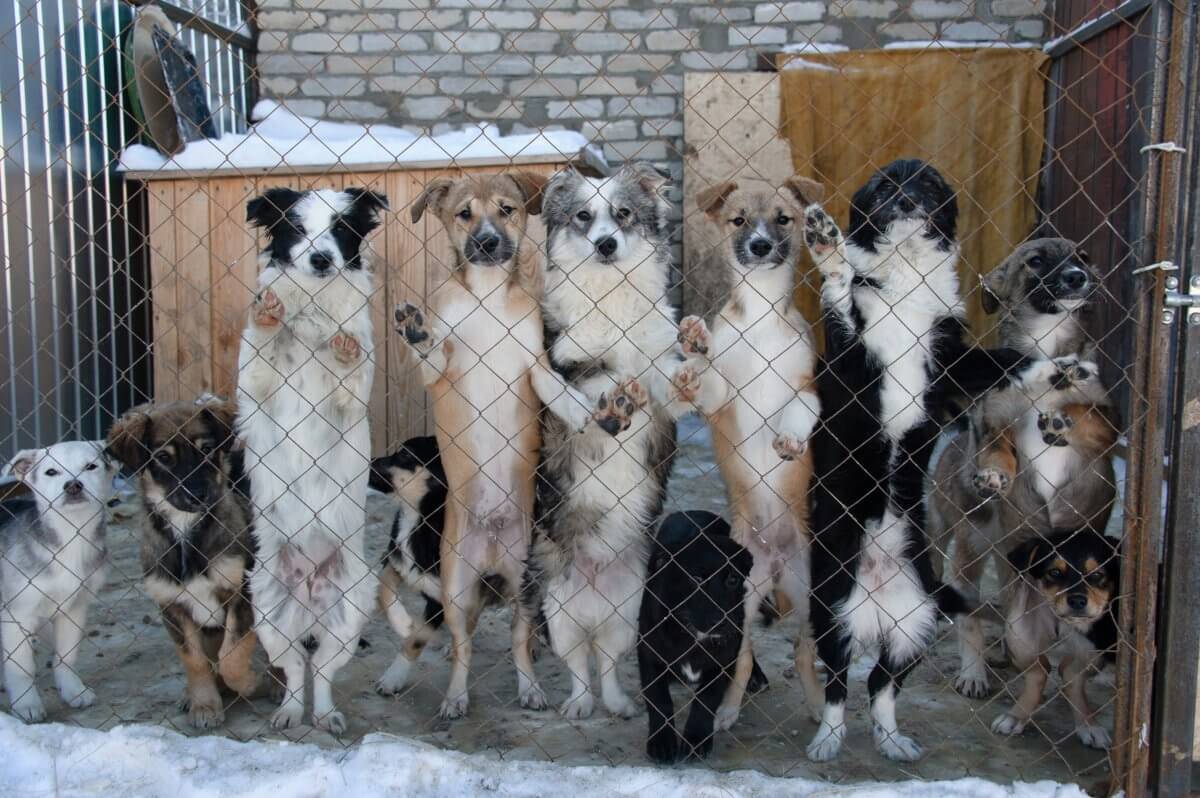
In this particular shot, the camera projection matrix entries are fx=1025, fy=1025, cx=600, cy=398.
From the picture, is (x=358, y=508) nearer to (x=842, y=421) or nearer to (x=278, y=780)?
(x=278, y=780)

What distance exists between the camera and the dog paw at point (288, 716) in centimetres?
350

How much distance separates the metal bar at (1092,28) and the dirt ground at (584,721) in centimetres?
357

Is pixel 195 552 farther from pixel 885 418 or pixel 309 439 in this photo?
pixel 885 418

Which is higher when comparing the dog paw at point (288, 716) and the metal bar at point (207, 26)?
the metal bar at point (207, 26)

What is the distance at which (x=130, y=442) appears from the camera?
359 centimetres

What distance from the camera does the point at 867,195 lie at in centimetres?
358

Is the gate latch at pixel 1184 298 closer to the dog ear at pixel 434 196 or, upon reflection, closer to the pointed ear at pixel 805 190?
the pointed ear at pixel 805 190

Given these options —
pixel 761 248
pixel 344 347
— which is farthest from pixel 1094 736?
pixel 344 347

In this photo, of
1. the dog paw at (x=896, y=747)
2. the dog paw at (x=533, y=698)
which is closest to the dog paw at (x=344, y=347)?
the dog paw at (x=533, y=698)

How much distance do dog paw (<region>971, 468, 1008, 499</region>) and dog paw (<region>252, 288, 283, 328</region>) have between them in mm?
2416

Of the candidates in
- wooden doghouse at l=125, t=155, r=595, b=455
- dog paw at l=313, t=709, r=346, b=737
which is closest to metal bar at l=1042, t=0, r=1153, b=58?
wooden doghouse at l=125, t=155, r=595, b=455

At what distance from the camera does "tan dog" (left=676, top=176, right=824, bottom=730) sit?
354cm

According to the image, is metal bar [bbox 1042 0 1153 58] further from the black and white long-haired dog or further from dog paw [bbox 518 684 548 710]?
dog paw [bbox 518 684 548 710]

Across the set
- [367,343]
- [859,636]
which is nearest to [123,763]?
[367,343]
